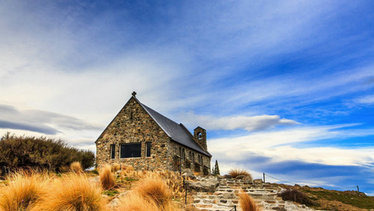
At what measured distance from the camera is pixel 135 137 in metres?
21.9

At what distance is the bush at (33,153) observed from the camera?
1517 centimetres

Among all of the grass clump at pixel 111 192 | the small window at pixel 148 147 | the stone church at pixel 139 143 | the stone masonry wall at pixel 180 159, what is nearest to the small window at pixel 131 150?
the stone church at pixel 139 143

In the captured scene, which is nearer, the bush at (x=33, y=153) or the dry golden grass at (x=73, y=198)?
the dry golden grass at (x=73, y=198)

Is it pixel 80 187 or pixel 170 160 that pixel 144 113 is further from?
pixel 80 187

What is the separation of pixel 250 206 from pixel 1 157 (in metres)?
13.5

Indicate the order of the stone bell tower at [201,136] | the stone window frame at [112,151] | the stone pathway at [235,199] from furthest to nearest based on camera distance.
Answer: the stone bell tower at [201,136], the stone window frame at [112,151], the stone pathway at [235,199]

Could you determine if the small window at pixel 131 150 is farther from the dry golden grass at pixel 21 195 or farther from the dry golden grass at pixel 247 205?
the dry golden grass at pixel 247 205

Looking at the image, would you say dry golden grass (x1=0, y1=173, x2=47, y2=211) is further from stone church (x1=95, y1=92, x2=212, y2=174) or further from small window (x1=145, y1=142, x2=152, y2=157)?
small window (x1=145, y1=142, x2=152, y2=157)

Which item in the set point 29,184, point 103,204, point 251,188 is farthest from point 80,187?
point 251,188

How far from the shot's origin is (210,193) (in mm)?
12914

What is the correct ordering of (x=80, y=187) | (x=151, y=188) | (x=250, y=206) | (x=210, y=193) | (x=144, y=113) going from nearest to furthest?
(x=80, y=187) < (x=250, y=206) < (x=151, y=188) < (x=210, y=193) < (x=144, y=113)

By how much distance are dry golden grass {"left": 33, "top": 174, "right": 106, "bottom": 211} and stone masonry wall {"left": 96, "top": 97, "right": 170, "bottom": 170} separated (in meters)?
13.5

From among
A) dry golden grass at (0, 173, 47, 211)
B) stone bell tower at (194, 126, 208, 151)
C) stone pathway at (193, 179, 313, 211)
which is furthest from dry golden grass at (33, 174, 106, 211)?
stone bell tower at (194, 126, 208, 151)

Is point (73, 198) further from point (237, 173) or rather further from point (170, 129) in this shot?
point (170, 129)
